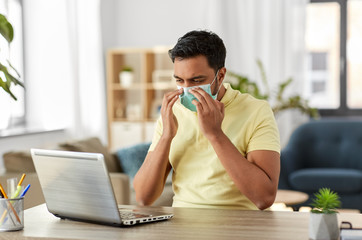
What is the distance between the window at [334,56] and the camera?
20.6ft

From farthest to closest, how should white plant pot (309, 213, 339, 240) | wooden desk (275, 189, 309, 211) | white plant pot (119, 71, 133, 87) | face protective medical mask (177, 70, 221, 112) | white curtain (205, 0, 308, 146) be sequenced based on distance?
white plant pot (119, 71, 133, 87) → white curtain (205, 0, 308, 146) → wooden desk (275, 189, 309, 211) → face protective medical mask (177, 70, 221, 112) → white plant pot (309, 213, 339, 240)

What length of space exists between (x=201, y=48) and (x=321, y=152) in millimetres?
3772

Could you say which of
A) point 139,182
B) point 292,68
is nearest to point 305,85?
point 292,68

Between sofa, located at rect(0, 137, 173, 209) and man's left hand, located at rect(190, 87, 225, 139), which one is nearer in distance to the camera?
man's left hand, located at rect(190, 87, 225, 139)

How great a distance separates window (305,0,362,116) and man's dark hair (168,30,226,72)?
4349 mm

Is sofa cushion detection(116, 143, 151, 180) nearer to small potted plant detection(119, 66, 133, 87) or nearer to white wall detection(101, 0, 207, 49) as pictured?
small potted plant detection(119, 66, 133, 87)

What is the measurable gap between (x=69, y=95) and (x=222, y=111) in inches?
159

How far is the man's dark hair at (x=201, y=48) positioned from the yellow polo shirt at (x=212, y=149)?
0.15m

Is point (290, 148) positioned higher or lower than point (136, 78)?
lower

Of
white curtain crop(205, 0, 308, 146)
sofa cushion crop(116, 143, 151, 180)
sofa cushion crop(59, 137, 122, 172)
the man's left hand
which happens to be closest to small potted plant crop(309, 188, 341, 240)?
the man's left hand

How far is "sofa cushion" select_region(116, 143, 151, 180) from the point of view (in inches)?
179

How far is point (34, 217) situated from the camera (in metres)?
1.91

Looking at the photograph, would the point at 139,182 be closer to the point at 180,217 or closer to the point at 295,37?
the point at 180,217

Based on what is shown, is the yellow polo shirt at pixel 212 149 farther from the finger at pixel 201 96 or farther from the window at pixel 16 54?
the window at pixel 16 54
